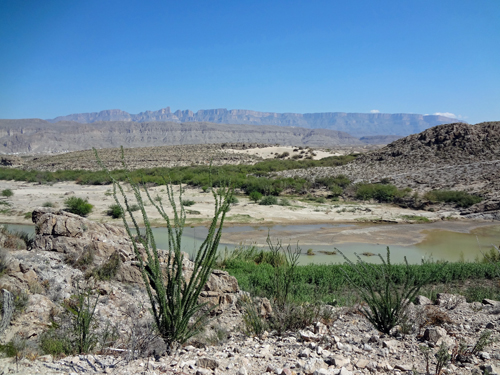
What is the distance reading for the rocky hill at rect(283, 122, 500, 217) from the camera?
30938 mm

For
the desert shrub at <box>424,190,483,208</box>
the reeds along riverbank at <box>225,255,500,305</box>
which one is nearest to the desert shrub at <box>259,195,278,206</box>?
the desert shrub at <box>424,190,483,208</box>

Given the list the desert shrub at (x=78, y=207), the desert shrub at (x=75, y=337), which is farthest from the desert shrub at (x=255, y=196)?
the desert shrub at (x=75, y=337)

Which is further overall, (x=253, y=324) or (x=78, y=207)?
(x=78, y=207)

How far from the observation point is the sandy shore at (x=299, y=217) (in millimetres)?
19453

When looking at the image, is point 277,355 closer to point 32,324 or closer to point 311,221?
point 32,324

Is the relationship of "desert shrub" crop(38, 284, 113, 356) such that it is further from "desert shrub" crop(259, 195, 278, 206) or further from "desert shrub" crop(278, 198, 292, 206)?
"desert shrub" crop(278, 198, 292, 206)

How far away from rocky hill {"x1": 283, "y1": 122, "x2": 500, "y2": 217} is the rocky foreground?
2348 centimetres

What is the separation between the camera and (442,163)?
3762 centimetres

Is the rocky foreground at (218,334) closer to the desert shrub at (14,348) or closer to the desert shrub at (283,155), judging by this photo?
the desert shrub at (14,348)

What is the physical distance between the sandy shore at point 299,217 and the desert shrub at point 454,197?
215 cm

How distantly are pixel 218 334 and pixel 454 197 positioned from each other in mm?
26365

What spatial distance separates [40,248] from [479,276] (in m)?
11.7

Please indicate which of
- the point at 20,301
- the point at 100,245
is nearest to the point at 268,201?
the point at 100,245

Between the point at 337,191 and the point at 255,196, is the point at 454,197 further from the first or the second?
the point at 255,196
